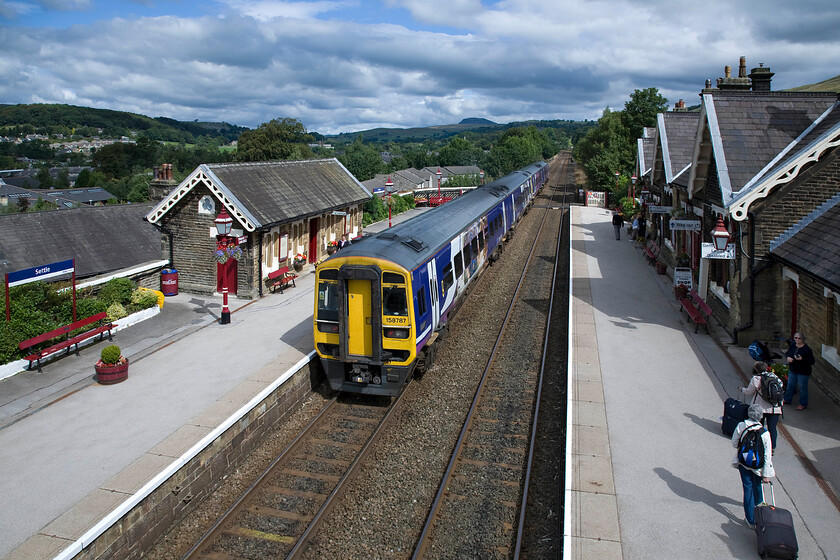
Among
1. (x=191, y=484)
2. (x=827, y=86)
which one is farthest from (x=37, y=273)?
(x=827, y=86)

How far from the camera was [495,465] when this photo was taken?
31.5 ft

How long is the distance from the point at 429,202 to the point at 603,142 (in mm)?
16701

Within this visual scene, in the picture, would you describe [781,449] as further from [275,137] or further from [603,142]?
[275,137]

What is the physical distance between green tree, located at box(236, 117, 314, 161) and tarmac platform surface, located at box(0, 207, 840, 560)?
5195cm

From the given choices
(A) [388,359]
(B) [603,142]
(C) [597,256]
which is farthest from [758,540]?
(B) [603,142]

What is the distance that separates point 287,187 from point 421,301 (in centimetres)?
1189

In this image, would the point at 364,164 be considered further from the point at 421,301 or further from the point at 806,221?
the point at 421,301

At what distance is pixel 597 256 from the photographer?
26125 mm

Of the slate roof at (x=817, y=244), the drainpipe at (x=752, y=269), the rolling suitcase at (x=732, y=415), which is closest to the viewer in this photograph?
→ the rolling suitcase at (x=732, y=415)

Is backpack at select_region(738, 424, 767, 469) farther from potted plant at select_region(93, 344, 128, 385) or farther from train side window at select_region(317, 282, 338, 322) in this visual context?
potted plant at select_region(93, 344, 128, 385)

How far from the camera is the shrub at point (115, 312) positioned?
15.7 meters

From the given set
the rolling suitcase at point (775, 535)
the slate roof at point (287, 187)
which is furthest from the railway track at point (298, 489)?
the slate roof at point (287, 187)

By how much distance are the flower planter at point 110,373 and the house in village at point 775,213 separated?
12586 millimetres

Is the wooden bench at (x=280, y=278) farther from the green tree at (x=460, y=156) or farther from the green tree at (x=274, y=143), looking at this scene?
the green tree at (x=460, y=156)
